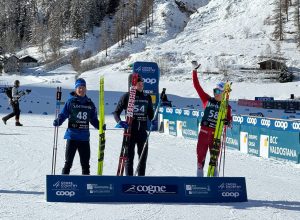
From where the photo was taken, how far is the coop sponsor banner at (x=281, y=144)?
12.6 meters

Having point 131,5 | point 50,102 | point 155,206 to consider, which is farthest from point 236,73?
point 131,5

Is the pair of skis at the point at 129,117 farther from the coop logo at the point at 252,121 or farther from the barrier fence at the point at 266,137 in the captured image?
the coop logo at the point at 252,121

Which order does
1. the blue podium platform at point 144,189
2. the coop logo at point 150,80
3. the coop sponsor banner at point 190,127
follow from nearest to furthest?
the blue podium platform at point 144,189 < the coop sponsor banner at point 190,127 < the coop logo at point 150,80

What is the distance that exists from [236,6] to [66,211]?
96.2 m

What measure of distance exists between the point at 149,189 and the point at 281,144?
23.3 ft

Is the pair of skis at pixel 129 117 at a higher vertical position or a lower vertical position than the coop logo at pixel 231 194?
higher

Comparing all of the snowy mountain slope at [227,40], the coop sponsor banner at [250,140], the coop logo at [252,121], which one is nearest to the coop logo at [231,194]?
the coop sponsor banner at [250,140]

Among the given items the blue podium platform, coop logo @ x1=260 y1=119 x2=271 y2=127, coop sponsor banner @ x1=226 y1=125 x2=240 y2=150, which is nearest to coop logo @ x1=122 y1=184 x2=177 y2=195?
the blue podium platform

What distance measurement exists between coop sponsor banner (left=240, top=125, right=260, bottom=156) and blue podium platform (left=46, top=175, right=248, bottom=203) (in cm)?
717

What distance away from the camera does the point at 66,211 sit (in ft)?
20.6

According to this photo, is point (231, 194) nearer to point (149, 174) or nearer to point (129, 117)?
point (129, 117)

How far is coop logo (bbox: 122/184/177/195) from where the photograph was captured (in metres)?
6.94

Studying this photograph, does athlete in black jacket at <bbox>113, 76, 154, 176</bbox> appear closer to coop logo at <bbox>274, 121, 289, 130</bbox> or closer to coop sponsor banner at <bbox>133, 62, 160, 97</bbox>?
coop logo at <bbox>274, 121, 289, 130</bbox>

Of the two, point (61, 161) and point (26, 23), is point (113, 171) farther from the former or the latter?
point (26, 23)
